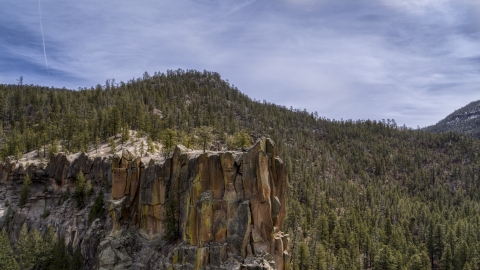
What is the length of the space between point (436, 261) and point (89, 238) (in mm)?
90459

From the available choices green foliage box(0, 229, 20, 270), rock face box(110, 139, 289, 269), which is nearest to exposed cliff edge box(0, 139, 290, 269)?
rock face box(110, 139, 289, 269)

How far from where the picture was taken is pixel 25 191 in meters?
69.7

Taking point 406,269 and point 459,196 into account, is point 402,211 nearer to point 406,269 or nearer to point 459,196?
point 459,196

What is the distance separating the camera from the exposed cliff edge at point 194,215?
38.8 m

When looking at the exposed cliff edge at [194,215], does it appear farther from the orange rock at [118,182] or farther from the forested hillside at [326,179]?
the forested hillside at [326,179]

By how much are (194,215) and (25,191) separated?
51967mm

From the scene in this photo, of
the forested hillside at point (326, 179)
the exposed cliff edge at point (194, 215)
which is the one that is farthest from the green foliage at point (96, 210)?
the forested hillside at point (326, 179)

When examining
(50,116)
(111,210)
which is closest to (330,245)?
(111,210)

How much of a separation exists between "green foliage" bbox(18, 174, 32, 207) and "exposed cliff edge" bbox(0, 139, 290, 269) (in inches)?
829

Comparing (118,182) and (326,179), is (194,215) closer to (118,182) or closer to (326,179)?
(118,182)

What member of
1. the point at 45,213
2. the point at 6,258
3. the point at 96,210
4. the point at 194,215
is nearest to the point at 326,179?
the point at 96,210

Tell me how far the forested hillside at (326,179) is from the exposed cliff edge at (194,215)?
70.9 feet

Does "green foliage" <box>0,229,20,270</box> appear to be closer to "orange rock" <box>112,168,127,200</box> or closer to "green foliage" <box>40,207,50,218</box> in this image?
"green foliage" <box>40,207,50,218</box>

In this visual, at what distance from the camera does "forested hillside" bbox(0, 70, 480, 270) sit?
8075cm
